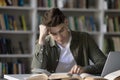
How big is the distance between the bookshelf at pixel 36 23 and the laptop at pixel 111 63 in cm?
→ 263

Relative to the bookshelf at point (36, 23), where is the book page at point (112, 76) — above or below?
above

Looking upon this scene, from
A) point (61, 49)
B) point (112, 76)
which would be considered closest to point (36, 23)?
point (61, 49)

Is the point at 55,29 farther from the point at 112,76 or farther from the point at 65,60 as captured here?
the point at 112,76

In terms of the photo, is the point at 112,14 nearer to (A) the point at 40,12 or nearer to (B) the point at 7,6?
(A) the point at 40,12

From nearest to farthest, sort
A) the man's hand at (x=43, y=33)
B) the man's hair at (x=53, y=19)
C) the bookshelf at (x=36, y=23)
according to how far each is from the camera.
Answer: the man's hair at (x=53, y=19) → the man's hand at (x=43, y=33) → the bookshelf at (x=36, y=23)

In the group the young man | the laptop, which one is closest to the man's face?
the young man

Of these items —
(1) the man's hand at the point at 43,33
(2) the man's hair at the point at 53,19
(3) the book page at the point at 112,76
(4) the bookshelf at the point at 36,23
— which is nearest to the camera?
(3) the book page at the point at 112,76

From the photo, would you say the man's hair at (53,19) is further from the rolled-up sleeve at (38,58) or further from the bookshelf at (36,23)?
the bookshelf at (36,23)

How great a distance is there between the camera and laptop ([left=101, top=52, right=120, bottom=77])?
2.16 metres

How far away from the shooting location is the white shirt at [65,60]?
2637 mm

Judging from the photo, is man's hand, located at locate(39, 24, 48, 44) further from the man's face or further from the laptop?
the laptop

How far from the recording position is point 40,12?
16.4ft

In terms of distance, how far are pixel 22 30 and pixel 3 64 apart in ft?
1.86

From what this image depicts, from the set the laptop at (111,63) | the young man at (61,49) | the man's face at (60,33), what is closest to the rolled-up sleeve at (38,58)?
the young man at (61,49)
